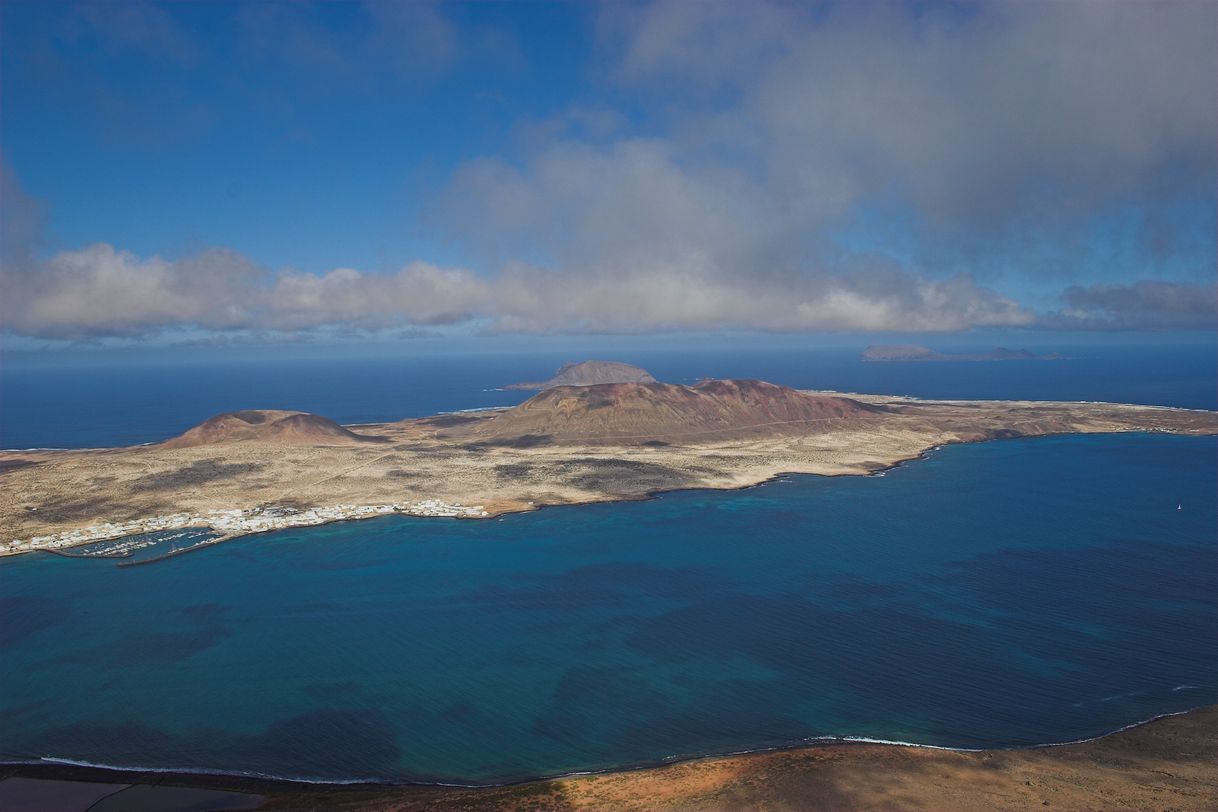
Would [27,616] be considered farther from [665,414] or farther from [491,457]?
[665,414]

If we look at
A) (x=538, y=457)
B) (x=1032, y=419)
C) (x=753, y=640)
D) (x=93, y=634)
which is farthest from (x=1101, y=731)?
(x=1032, y=419)

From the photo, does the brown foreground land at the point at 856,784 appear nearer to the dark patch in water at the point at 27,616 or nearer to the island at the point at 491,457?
the dark patch in water at the point at 27,616

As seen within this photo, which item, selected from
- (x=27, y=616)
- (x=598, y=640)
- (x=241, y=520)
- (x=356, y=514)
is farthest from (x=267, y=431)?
(x=598, y=640)

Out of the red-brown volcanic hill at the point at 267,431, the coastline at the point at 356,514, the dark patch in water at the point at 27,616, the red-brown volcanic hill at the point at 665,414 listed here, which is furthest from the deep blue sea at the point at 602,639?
the red-brown volcanic hill at the point at 267,431

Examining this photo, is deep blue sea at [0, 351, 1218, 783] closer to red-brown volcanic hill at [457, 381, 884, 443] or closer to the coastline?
the coastline

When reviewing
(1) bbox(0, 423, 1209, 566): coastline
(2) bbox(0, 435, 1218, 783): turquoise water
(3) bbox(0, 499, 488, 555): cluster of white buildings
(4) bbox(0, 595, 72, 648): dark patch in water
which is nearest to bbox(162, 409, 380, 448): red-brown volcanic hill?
(3) bbox(0, 499, 488, 555): cluster of white buildings

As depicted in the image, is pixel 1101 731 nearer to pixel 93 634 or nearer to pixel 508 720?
pixel 508 720
